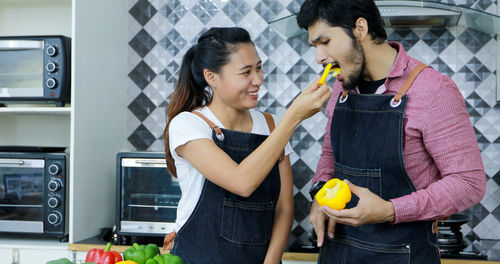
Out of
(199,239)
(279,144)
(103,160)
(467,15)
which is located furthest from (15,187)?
(467,15)

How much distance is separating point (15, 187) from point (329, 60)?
163 centimetres

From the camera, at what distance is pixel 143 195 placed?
102 inches

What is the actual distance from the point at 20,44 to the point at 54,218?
0.77 meters

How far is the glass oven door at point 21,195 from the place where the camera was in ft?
8.25

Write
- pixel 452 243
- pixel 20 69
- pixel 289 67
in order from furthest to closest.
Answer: pixel 289 67
pixel 20 69
pixel 452 243

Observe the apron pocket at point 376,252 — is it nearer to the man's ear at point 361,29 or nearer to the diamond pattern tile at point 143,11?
the man's ear at point 361,29

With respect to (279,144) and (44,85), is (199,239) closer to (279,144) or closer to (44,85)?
(279,144)

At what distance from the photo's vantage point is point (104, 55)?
2.73m

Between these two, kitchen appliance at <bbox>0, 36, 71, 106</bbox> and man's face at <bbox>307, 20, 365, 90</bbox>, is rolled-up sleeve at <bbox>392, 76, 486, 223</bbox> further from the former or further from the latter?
kitchen appliance at <bbox>0, 36, 71, 106</bbox>

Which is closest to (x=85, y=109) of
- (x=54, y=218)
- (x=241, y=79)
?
(x=54, y=218)

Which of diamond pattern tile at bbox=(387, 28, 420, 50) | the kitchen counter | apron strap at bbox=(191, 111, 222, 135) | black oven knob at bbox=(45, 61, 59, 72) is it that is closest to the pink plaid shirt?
apron strap at bbox=(191, 111, 222, 135)

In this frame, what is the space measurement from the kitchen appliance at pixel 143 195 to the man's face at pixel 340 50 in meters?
1.16

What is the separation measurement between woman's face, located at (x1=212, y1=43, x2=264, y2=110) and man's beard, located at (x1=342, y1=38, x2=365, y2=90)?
278 millimetres

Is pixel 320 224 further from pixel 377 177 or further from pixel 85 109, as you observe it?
pixel 85 109
